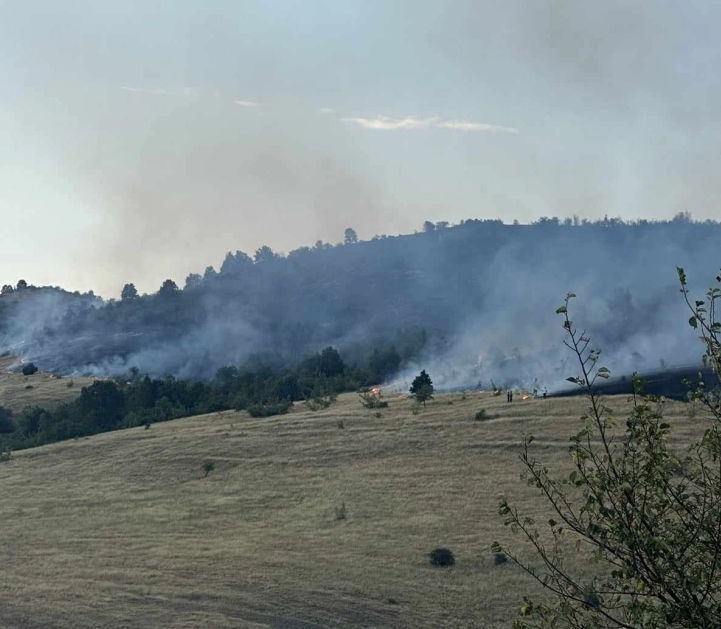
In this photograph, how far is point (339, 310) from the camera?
509 feet

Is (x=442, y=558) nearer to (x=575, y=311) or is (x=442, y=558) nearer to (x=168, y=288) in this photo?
(x=575, y=311)

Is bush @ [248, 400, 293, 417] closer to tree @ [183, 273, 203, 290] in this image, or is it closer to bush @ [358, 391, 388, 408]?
bush @ [358, 391, 388, 408]

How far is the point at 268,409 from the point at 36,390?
3694 cm

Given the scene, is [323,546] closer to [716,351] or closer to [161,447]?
[161,447]

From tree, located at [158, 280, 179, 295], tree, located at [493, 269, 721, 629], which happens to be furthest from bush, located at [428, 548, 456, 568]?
tree, located at [158, 280, 179, 295]

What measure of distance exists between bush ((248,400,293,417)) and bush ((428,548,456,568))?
3404 centimetres

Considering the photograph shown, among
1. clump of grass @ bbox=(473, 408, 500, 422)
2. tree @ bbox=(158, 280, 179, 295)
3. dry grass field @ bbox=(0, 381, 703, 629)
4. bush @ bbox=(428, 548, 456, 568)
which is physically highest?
tree @ bbox=(158, 280, 179, 295)

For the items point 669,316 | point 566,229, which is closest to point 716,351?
point 669,316

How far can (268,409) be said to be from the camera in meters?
69.6

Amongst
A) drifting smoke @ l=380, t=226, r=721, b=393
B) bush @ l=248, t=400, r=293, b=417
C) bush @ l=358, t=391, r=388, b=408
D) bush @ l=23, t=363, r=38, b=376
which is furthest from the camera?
bush @ l=23, t=363, r=38, b=376

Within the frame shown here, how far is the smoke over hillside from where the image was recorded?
317 feet

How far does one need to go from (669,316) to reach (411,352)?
3008 cm

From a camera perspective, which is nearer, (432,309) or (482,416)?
(482,416)

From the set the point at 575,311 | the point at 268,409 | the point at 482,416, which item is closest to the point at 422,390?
the point at 482,416
